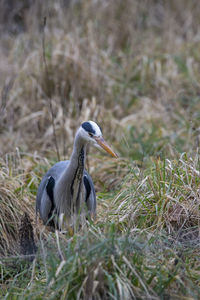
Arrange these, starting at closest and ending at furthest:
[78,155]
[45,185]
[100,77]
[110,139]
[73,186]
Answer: [78,155] < [73,186] < [45,185] < [110,139] < [100,77]

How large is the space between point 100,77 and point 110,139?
3.90ft

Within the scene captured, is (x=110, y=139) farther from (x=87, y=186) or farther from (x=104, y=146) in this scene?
(x=104, y=146)

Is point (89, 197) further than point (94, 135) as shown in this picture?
Yes

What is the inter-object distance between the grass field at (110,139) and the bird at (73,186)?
0.60ft

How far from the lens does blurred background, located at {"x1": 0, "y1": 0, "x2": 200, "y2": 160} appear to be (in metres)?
6.15

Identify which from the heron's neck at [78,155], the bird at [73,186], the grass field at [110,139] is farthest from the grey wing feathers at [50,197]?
the heron's neck at [78,155]

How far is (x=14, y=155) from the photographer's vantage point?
16.9 feet

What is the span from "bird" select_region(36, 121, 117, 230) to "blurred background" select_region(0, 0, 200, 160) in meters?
1.57

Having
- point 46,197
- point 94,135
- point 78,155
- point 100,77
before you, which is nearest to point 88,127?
point 94,135

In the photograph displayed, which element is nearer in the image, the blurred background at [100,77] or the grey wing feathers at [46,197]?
the grey wing feathers at [46,197]

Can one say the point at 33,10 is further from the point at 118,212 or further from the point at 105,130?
the point at 118,212

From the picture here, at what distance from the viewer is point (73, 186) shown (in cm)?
383

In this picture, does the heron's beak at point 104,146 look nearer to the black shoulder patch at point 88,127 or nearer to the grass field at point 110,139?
the black shoulder patch at point 88,127

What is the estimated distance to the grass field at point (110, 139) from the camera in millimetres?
2803
